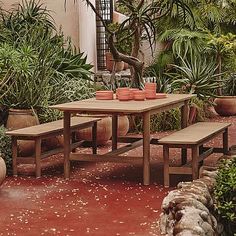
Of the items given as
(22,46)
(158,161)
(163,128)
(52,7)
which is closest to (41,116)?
(22,46)

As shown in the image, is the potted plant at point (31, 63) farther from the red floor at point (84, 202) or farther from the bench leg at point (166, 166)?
the bench leg at point (166, 166)

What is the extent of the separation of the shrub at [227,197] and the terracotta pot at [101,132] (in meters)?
3.98

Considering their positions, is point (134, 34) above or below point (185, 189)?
above

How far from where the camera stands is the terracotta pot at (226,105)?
42.0 feet

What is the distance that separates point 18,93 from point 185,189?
376 cm

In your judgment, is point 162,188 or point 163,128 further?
point 163,128

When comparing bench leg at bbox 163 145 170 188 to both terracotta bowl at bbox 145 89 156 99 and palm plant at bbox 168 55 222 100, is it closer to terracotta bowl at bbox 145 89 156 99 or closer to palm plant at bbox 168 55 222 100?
terracotta bowl at bbox 145 89 156 99

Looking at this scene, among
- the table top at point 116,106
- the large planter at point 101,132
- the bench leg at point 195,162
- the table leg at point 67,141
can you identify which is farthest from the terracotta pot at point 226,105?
the bench leg at point 195,162

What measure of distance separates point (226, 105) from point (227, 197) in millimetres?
8077

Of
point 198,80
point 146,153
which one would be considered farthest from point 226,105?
point 146,153

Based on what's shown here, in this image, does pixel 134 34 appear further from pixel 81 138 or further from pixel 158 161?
pixel 158 161

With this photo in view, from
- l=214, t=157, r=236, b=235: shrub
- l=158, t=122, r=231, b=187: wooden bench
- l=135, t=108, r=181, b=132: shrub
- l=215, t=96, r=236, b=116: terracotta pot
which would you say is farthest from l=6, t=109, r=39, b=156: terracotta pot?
l=215, t=96, r=236, b=116: terracotta pot

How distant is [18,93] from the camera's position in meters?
8.21

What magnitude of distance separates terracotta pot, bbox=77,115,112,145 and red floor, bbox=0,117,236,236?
1315 mm
